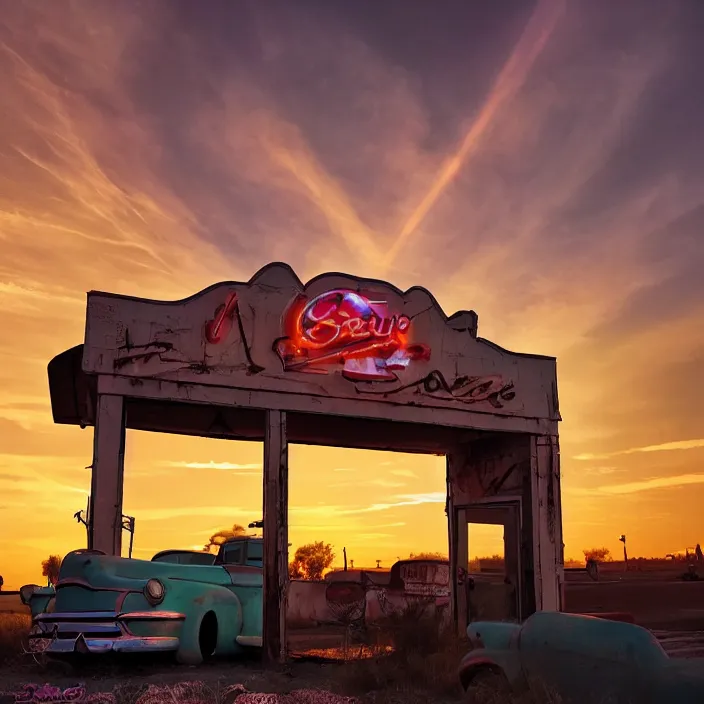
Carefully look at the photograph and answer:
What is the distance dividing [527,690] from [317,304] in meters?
10.0

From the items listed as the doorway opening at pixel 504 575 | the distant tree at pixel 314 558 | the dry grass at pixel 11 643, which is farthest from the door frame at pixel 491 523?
the distant tree at pixel 314 558

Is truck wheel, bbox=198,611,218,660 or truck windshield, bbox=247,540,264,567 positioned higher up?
truck windshield, bbox=247,540,264,567

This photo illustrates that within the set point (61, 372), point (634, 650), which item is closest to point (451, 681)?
point (634, 650)

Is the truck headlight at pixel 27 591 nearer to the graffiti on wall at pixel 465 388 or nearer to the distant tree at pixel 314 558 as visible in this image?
the graffiti on wall at pixel 465 388

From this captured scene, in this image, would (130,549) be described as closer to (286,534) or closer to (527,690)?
(286,534)

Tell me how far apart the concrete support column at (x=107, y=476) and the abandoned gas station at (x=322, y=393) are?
1.0 inches

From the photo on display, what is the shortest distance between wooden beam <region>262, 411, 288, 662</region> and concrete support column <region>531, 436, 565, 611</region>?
5.95 metres

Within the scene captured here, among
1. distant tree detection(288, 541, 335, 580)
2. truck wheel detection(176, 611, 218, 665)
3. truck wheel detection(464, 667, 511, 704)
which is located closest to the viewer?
truck wheel detection(464, 667, 511, 704)

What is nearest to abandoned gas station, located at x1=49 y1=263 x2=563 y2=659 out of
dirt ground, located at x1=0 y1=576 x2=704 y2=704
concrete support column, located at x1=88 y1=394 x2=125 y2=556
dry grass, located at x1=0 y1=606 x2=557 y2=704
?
concrete support column, located at x1=88 y1=394 x2=125 y2=556

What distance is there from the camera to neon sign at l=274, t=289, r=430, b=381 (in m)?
16.8

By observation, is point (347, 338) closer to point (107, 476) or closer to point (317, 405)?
point (317, 405)

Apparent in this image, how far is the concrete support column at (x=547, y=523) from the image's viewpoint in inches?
727

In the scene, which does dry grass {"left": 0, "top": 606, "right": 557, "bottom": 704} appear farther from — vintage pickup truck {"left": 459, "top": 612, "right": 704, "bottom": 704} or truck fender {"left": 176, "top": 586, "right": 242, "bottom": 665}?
truck fender {"left": 176, "top": 586, "right": 242, "bottom": 665}

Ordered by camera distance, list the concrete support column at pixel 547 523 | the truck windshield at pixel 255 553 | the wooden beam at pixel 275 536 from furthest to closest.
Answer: the concrete support column at pixel 547 523 < the truck windshield at pixel 255 553 < the wooden beam at pixel 275 536
